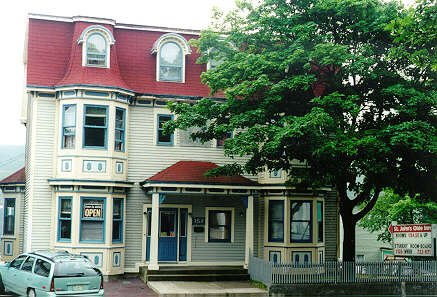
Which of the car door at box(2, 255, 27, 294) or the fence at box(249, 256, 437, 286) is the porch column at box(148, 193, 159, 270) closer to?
the fence at box(249, 256, 437, 286)

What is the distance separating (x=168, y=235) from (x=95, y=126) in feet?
18.9

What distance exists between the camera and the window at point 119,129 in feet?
Result: 84.7

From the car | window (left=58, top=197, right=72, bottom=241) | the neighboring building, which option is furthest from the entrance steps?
the neighboring building

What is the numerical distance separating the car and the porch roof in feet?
24.7

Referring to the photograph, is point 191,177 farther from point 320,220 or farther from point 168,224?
point 320,220

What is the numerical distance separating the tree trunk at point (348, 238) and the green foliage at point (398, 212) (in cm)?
1045

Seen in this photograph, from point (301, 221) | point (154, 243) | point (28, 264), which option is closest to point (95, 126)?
point (154, 243)

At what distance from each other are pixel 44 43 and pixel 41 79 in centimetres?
190

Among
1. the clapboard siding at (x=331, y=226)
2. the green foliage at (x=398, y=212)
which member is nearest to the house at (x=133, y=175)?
the clapboard siding at (x=331, y=226)

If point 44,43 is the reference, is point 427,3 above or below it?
below

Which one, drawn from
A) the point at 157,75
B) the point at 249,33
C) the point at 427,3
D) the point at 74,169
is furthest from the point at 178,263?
the point at 427,3

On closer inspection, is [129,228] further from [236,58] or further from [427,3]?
[427,3]

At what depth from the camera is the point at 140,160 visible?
2656cm

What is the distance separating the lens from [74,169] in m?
24.9
